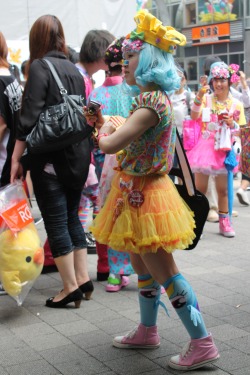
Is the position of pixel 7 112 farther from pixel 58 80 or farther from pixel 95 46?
pixel 95 46

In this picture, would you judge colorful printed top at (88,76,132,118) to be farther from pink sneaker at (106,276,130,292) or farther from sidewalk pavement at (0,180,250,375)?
sidewalk pavement at (0,180,250,375)

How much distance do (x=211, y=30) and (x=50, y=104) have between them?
97.4ft

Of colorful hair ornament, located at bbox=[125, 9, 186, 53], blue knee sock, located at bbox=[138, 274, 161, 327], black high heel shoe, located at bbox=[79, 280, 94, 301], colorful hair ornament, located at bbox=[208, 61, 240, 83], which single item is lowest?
black high heel shoe, located at bbox=[79, 280, 94, 301]

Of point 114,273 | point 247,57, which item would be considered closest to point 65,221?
point 114,273

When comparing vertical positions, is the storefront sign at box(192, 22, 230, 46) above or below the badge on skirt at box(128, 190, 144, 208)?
above

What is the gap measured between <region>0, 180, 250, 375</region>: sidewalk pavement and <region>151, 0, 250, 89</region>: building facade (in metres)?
25.5

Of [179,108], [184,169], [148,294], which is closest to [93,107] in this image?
[184,169]

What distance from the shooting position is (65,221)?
4.57m

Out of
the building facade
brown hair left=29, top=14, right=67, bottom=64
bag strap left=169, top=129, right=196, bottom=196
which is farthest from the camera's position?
the building facade

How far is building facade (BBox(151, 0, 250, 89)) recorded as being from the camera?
3127cm

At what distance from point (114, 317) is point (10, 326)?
69cm

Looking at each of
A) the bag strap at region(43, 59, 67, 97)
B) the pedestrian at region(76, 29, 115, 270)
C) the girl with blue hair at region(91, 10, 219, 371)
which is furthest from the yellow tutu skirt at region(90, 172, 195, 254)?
the pedestrian at region(76, 29, 115, 270)

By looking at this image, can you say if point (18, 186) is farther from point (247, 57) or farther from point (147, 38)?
point (247, 57)

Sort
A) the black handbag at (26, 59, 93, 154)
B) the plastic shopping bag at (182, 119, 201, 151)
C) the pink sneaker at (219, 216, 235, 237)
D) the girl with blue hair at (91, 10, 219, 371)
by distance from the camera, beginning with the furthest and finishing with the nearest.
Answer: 1. the plastic shopping bag at (182, 119, 201, 151)
2. the pink sneaker at (219, 216, 235, 237)
3. the black handbag at (26, 59, 93, 154)
4. the girl with blue hair at (91, 10, 219, 371)
